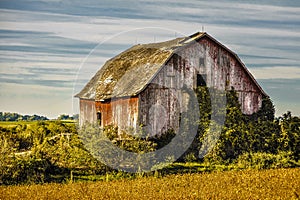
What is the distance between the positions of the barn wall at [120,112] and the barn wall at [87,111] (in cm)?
149

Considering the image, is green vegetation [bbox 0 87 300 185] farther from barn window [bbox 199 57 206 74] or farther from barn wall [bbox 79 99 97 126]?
barn wall [bbox 79 99 97 126]

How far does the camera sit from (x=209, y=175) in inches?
848

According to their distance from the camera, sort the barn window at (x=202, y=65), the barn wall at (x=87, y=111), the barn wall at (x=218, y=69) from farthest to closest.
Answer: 1. the barn wall at (x=87, y=111)
2. the barn window at (x=202, y=65)
3. the barn wall at (x=218, y=69)

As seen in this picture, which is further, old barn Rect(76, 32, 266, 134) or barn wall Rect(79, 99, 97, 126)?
barn wall Rect(79, 99, 97, 126)

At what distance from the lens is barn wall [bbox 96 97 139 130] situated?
28.1 m

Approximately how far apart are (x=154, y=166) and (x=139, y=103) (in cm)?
568

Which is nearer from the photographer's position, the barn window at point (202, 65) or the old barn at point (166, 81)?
the old barn at point (166, 81)

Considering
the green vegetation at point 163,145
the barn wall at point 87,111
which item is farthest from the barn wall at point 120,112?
the barn wall at point 87,111

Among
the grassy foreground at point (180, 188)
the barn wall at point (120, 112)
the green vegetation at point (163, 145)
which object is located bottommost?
the grassy foreground at point (180, 188)

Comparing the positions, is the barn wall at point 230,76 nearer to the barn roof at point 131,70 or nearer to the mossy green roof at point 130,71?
the barn roof at point 131,70

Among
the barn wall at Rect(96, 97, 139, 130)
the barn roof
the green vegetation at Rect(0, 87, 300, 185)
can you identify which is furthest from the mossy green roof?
the green vegetation at Rect(0, 87, 300, 185)

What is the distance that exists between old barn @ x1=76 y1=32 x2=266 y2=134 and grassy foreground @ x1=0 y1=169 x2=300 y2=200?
7269 millimetres

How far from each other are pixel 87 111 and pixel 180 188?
17582mm

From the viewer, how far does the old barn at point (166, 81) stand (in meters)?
28.1
